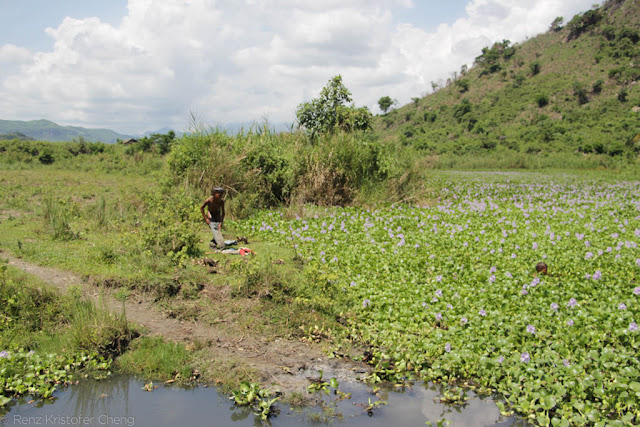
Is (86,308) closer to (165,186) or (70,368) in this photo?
(70,368)

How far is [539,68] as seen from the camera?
65.2m

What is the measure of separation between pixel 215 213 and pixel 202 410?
5173mm

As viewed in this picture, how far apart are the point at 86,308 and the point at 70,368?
2.47 feet

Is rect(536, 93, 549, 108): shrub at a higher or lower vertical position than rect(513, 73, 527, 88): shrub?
lower

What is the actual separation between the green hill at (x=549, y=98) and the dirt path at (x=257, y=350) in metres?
36.7

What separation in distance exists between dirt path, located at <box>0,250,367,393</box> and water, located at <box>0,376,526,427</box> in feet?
1.18

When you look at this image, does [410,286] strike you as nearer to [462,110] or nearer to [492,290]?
[492,290]

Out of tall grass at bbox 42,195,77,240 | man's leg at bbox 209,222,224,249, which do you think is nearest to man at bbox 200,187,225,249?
man's leg at bbox 209,222,224,249

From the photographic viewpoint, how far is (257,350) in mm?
4914

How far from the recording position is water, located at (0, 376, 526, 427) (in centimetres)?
385

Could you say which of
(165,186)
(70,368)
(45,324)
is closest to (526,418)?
(70,368)

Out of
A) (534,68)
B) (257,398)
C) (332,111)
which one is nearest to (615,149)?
(332,111)

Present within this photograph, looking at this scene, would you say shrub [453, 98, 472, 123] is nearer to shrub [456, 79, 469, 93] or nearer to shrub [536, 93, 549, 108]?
shrub [456, 79, 469, 93]

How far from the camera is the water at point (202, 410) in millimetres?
3846
